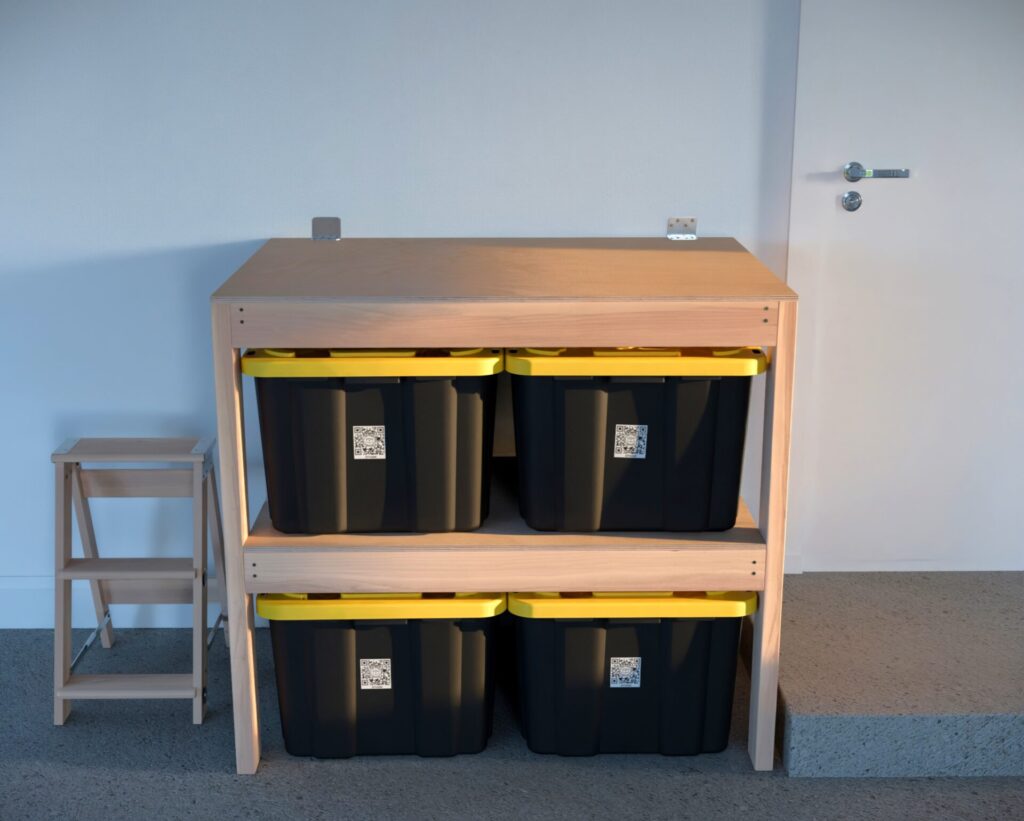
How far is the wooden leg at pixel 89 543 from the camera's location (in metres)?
2.96

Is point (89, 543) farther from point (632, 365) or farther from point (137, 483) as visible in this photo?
point (632, 365)

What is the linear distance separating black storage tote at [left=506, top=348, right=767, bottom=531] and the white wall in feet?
2.13

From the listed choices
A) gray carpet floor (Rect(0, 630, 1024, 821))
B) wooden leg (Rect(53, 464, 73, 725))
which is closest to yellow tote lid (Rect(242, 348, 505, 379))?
wooden leg (Rect(53, 464, 73, 725))

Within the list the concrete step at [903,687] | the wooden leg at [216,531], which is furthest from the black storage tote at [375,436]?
the concrete step at [903,687]

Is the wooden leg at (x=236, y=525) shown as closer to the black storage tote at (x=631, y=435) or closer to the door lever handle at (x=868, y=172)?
the black storage tote at (x=631, y=435)

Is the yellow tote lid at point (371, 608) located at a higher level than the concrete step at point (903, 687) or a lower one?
higher

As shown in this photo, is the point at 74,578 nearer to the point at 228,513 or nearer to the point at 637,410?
the point at 228,513

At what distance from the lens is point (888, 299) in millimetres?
3027

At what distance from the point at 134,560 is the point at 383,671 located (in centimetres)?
75

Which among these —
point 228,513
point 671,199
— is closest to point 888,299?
point 671,199

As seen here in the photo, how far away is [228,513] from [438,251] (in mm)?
787

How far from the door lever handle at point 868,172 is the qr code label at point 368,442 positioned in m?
1.34

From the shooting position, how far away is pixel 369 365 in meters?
2.35

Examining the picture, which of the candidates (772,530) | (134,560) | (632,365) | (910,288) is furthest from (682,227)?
(134,560)
